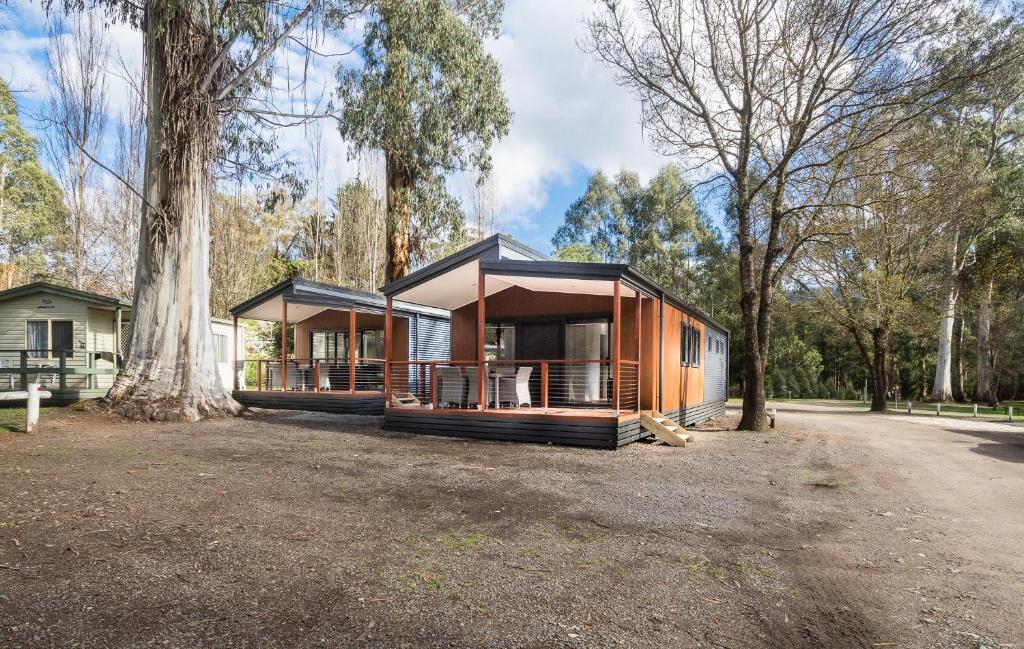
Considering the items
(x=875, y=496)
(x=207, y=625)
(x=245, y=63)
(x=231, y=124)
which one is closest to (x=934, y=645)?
(x=207, y=625)

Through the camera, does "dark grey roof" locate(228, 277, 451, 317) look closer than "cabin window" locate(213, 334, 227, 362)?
Yes

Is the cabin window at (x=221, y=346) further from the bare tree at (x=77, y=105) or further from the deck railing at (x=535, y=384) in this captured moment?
the deck railing at (x=535, y=384)

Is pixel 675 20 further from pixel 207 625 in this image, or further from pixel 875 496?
pixel 207 625

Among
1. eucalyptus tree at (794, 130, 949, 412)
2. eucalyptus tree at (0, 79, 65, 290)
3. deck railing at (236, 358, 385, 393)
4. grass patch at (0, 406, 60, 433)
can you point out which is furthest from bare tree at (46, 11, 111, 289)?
eucalyptus tree at (794, 130, 949, 412)

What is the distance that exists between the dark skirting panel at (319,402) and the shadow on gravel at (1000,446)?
12846 millimetres

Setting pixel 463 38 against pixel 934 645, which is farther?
pixel 463 38

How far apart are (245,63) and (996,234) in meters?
→ 29.0

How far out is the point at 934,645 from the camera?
8.91ft

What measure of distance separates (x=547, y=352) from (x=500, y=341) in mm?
1265

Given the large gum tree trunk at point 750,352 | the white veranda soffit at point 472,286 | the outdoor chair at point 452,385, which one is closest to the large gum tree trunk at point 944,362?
the large gum tree trunk at point 750,352

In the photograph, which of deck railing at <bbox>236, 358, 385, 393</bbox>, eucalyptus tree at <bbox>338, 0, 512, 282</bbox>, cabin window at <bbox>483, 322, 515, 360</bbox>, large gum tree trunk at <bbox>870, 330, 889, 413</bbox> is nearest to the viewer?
cabin window at <bbox>483, 322, 515, 360</bbox>

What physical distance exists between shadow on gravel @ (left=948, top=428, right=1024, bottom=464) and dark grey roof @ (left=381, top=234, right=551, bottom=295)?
8631 mm

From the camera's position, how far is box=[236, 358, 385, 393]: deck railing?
15367 millimetres

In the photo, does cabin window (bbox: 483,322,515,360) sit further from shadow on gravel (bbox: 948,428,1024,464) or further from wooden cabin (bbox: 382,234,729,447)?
shadow on gravel (bbox: 948,428,1024,464)
